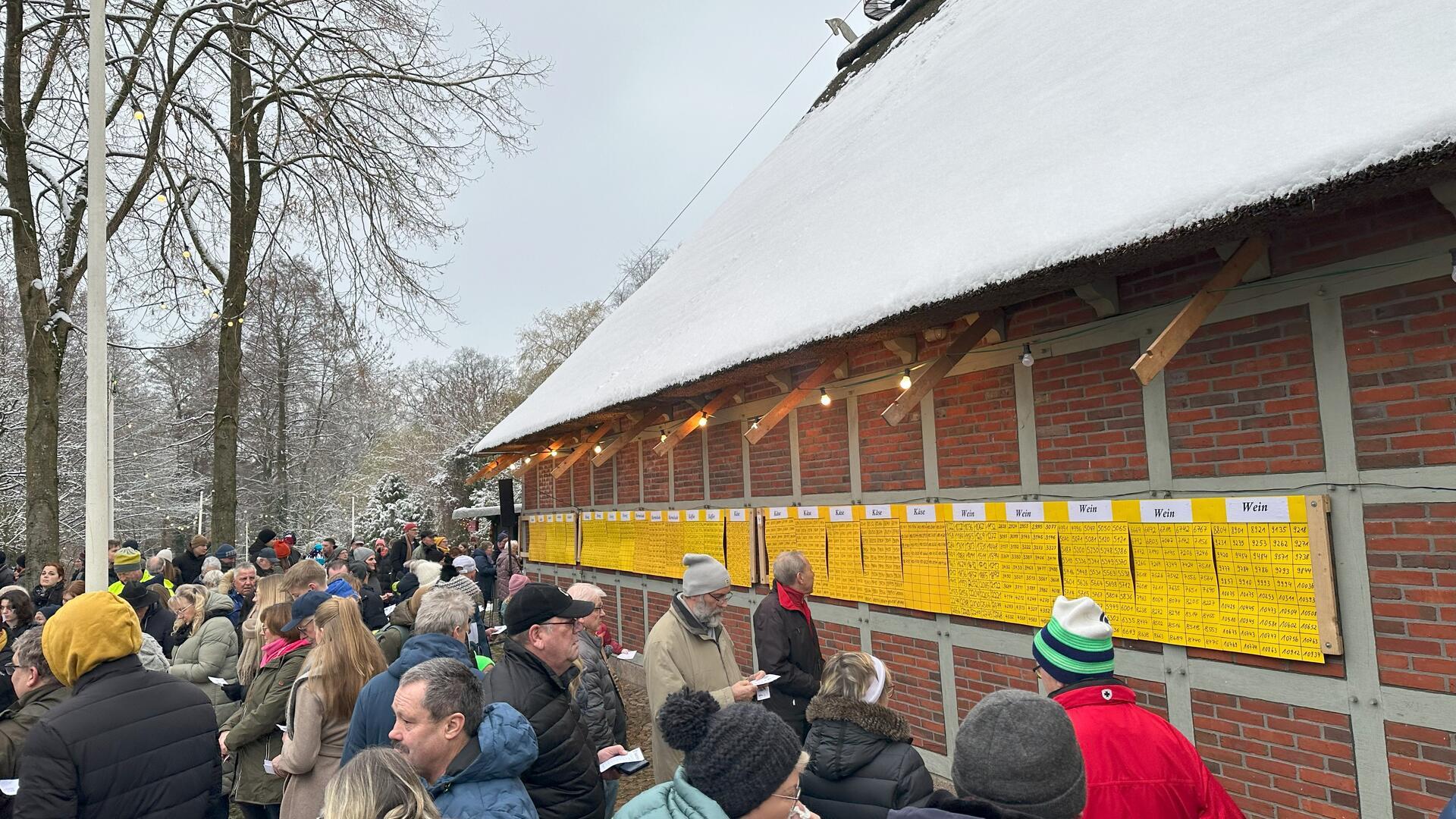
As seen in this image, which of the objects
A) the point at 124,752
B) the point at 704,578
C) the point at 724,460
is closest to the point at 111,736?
the point at 124,752

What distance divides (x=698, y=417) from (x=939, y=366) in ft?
9.59

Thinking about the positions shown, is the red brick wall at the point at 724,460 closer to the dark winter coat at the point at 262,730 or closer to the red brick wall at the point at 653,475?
the red brick wall at the point at 653,475

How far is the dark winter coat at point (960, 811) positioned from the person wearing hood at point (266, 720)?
319cm

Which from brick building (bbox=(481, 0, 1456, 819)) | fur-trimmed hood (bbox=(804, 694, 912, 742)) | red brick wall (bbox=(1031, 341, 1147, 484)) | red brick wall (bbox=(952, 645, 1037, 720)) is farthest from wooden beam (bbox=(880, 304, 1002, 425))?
fur-trimmed hood (bbox=(804, 694, 912, 742))

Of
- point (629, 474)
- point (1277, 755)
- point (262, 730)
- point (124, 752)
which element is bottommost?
point (1277, 755)

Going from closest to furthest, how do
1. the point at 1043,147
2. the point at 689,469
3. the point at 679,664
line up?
the point at 679,664 < the point at 1043,147 < the point at 689,469

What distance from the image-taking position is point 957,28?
8.88m

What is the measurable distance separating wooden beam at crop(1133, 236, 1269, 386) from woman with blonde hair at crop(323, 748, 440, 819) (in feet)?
10.0

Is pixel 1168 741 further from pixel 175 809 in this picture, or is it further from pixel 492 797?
pixel 175 809

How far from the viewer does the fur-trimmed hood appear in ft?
9.55

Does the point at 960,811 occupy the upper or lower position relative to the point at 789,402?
lower

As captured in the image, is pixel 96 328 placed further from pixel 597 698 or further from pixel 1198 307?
pixel 1198 307

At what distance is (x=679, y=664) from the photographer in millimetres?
4383

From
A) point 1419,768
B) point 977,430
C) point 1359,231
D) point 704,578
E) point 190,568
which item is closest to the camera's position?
point 1419,768
